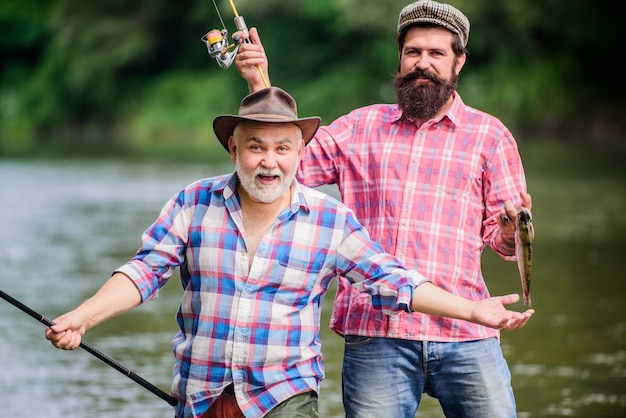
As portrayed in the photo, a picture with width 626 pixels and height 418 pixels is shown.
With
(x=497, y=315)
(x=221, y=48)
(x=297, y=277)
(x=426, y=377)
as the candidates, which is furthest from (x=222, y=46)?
(x=497, y=315)

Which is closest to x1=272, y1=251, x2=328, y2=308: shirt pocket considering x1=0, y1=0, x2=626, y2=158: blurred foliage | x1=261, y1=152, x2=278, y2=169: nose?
x1=261, y1=152, x2=278, y2=169: nose

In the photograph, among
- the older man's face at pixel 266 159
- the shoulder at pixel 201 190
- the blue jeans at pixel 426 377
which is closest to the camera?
the older man's face at pixel 266 159

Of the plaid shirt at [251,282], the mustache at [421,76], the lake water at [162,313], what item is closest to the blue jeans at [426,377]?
the plaid shirt at [251,282]

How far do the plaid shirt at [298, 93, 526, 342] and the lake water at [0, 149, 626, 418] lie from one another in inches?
129

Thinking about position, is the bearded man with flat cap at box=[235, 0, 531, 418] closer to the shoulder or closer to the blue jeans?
the blue jeans

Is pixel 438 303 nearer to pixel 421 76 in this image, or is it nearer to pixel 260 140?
pixel 260 140

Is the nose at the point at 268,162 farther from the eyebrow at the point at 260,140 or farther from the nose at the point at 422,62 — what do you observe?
the nose at the point at 422,62

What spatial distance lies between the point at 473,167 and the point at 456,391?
85 centimetres

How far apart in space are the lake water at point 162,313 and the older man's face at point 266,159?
3827 millimetres

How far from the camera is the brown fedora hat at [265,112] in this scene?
437cm

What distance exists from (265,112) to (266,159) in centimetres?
17

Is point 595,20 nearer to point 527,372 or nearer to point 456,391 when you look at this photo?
point 527,372

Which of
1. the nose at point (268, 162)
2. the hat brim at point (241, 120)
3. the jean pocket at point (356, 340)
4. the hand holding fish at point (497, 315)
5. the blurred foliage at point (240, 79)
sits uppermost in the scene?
the blurred foliage at point (240, 79)

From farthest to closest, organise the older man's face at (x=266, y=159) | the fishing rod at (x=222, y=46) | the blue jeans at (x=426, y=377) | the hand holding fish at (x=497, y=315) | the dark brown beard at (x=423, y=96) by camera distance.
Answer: the fishing rod at (x=222, y=46) < the dark brown beard at (x=423, y=96) < the blue jeans at (x=426, y=377) < the older man's face at (x=266, y=159) < the hand holding fish at (x=497, y=315)
